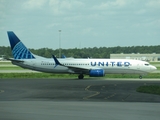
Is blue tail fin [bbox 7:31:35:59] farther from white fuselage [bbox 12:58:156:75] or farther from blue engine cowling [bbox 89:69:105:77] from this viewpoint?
blue engine cowling [bbox 89:69:105:77]

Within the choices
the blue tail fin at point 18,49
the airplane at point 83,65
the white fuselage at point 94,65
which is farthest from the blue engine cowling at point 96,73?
the blue tail fin at point 18,49

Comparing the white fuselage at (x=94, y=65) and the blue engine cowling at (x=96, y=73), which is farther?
the white fuselage at (x=94, y=65)

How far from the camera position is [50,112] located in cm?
1662

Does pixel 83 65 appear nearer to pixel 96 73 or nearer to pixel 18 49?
pixel 96 73

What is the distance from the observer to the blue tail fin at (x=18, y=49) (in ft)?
175

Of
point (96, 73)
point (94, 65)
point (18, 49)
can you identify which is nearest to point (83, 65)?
point (94, 65)

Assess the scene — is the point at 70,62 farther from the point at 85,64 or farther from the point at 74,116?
the point at 74,116

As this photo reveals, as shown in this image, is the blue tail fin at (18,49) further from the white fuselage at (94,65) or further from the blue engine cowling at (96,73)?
the blue engine cowling at (96,73)

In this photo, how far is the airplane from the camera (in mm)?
50906

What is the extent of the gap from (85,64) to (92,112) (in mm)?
35362

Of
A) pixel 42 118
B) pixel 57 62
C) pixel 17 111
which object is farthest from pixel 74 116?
pixel 57 62

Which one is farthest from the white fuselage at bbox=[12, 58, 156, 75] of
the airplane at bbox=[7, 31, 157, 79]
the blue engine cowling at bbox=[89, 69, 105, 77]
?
the blue engine cowling at bbox=[89, 69, 105, 77]

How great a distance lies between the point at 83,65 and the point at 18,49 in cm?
1053

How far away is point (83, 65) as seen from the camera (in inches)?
2047
